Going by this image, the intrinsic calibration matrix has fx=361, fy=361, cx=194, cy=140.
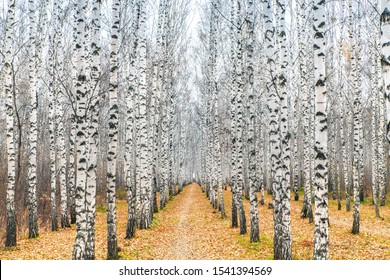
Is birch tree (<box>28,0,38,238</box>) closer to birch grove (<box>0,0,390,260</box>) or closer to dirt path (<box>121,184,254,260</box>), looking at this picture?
birch grove (<box>0,0,390,260</box>)

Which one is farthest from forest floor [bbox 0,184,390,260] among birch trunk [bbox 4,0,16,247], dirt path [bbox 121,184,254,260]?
birch trunk [bbox 4,0,16,247]

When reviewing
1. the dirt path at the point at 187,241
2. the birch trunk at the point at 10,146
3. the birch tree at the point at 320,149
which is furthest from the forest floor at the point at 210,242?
the birch tree at the point at 320,149

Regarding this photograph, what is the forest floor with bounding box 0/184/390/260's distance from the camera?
399 inches

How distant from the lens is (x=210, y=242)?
1237 cm

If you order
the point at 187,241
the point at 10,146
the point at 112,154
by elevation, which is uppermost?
the point at 10,146

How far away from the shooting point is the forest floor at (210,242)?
10141 mm

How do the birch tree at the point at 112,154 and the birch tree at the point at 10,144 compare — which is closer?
the birch tree at the point at 112,154

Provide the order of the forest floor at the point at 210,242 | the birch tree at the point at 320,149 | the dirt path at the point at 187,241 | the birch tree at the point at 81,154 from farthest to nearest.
Result: the dirt path at the point at 187,241 → the forest floor at the point at 210,242 → the birch tree at the point at 81,154 → the birch tree at the point at 320,149

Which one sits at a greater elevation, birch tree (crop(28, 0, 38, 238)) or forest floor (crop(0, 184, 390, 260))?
birch tree (crop(28, 0, 38, 238))

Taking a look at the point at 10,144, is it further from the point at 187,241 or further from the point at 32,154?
the point at 187,241

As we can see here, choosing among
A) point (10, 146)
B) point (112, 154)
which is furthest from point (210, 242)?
point (10, 146)

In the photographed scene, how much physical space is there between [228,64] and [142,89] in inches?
357

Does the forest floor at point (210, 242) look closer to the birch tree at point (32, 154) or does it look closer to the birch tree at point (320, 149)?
the birch tree at point (32, 154)

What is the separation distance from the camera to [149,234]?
1392 cm
